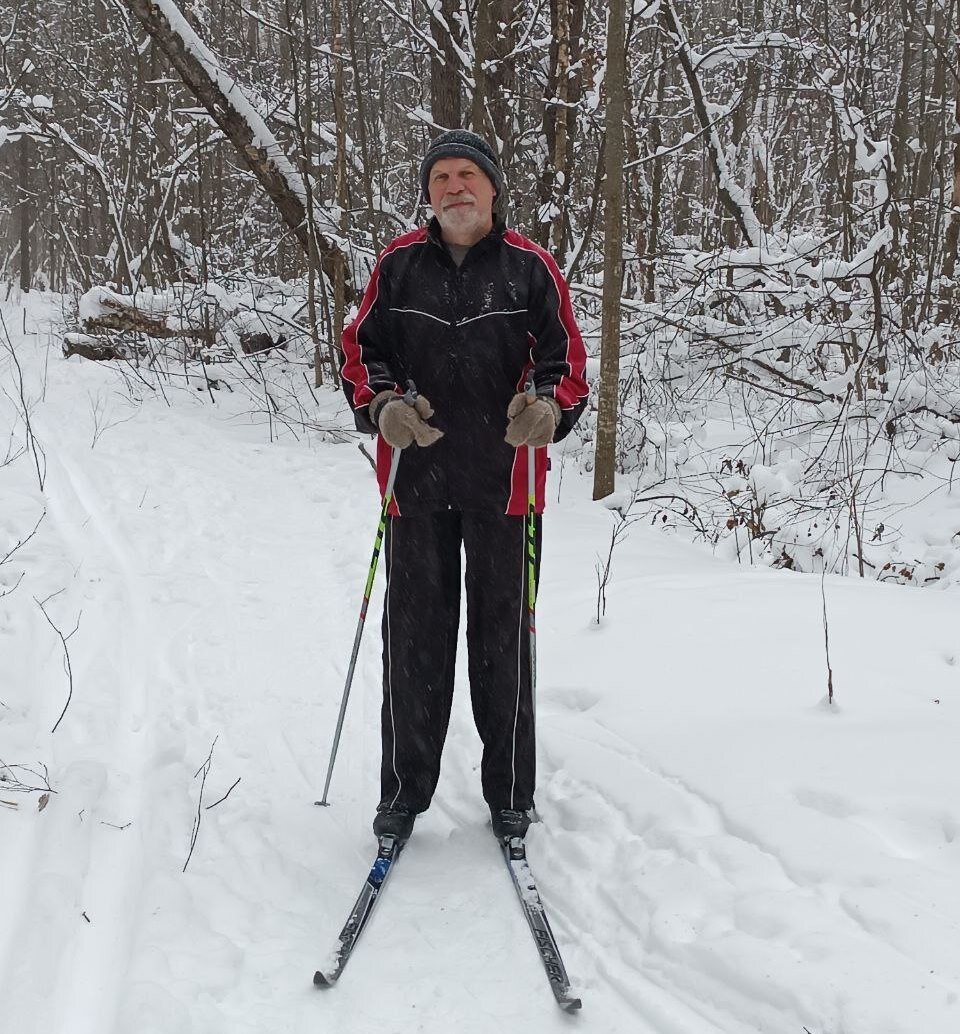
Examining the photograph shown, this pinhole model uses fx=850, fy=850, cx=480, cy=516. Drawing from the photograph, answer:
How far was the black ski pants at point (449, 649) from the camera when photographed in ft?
9.04

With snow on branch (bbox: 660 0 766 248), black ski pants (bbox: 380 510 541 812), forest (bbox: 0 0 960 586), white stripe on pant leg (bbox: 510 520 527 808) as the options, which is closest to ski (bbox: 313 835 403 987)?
black ski pants (bbox: 380 510 541 812)

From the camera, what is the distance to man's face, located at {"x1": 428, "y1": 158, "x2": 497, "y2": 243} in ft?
8.52

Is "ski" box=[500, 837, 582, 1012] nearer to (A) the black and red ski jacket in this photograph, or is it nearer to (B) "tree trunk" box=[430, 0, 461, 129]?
(A) the black and red ski jacket

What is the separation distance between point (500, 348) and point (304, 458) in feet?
20.1

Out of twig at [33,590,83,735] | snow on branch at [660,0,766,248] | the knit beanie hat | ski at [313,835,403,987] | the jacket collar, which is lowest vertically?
ski at [313,835,403,987]

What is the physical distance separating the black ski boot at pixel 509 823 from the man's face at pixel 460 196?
6.15ft

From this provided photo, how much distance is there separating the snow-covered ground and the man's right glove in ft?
4.51

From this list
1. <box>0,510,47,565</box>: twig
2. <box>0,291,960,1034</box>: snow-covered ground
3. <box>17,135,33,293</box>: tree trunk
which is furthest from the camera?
<box>17,135,33,293</box>: tree trunk

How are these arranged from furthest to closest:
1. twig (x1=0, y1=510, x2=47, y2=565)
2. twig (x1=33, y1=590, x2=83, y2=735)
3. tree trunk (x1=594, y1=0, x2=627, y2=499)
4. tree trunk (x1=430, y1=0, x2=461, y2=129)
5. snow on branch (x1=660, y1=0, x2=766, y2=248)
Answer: snow on branch (x1=660, y1=0, x2=766, y2=248)
tree trunk (x1=430, y1=0, x2=461, y2=129)
tree trunk (x1=594, y1=0, x2=627, y2=499)
twig (x1=0, y1=510, x2=47, y2=565)
twig (x1=33, y1=590, x2=83, y2=735)

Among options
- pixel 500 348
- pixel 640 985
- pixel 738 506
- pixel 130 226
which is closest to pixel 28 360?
pixel 130 226

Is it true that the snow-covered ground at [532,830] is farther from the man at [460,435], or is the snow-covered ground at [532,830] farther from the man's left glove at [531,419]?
the man's left glove at [531,419]

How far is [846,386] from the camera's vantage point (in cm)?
697

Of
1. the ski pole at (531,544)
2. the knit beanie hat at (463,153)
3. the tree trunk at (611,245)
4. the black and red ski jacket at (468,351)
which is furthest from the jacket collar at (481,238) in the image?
the tree trunk at (611,245)

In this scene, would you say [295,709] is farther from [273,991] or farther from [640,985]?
[640,985]
